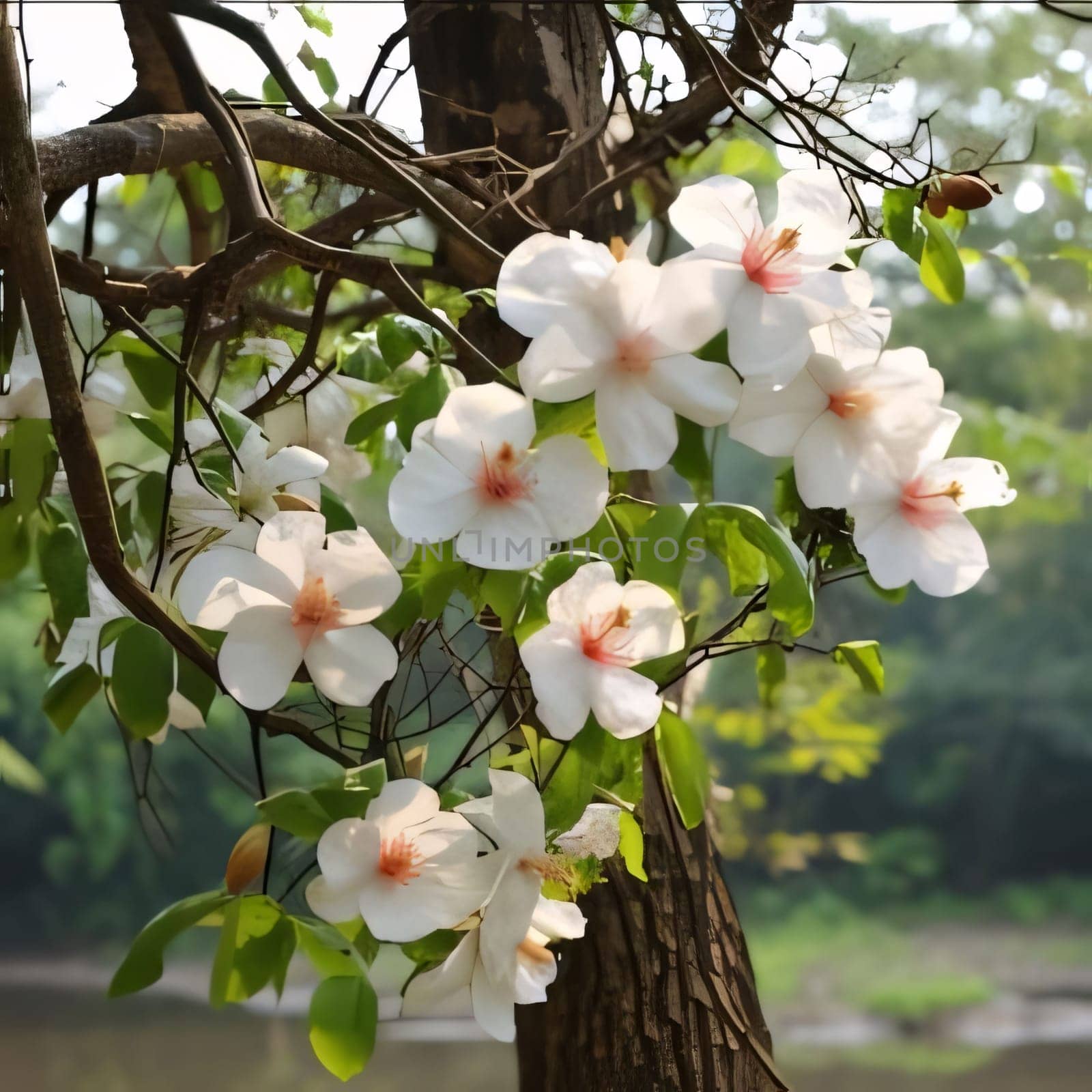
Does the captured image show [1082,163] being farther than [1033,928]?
No

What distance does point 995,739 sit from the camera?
301 cm

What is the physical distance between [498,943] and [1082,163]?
87 centimetres

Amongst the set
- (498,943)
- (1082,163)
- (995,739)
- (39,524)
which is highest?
(995,739)

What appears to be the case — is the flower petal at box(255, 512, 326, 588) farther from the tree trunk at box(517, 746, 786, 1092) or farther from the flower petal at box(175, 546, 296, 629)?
the tree trunk at box(517, 746, 786, 1092)

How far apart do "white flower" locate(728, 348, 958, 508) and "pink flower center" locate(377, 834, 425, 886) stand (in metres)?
0.10

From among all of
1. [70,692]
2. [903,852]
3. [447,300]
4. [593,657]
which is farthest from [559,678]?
[903,852]

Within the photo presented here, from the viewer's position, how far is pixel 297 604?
0.18m

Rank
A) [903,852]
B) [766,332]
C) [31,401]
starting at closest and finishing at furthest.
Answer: [766,332] → [31,401] → [903,852]

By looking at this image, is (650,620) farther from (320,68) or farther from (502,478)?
(320,68)

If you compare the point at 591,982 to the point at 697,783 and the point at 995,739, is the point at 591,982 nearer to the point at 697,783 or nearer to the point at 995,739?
the point at 697,783

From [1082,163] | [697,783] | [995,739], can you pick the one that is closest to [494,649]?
[697,783]

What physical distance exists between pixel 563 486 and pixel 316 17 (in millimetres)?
261

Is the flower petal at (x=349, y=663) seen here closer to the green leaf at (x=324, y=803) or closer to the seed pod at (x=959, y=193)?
the green leaf at (x=324, y=803)

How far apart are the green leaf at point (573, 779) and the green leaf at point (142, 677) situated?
0.25ft
